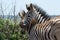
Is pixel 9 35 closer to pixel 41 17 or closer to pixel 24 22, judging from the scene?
pixel 24 22

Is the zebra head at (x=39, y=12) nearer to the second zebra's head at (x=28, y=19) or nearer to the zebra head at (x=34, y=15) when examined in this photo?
the zebra head at (x=34, y=15)

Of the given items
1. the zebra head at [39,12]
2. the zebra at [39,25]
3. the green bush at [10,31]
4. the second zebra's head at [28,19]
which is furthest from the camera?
the green bush at [10,31]

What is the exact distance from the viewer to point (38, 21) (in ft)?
26.3

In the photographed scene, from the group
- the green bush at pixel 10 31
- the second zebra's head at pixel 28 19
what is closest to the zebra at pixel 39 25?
the second zebra's head at pixel 28 19

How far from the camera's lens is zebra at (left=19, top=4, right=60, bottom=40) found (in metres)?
5.81

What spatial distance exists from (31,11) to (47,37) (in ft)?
7.64

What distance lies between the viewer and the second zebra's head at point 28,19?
8.17 metres

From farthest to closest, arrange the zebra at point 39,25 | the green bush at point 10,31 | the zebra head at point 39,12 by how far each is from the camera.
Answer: the green bush at point 10,31 < the zebra head at point 39,12 < the zebra at point 39,25

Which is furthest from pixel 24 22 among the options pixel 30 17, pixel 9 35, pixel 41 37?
pixel 9 35

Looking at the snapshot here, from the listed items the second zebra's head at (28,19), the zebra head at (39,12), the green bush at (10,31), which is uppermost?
the zebra head at (39,12)

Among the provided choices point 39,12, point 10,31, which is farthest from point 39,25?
point 10,31

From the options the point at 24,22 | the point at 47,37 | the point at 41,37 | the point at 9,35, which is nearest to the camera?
the point at 47,37

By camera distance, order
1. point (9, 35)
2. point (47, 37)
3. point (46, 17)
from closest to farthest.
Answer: point (47, 37) < point (46, 17) < point (9, 35)

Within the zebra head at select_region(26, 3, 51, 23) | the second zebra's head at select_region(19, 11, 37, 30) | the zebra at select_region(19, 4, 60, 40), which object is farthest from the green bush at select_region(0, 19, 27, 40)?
the zebra head at select_region(26, 3, 51, 23)
